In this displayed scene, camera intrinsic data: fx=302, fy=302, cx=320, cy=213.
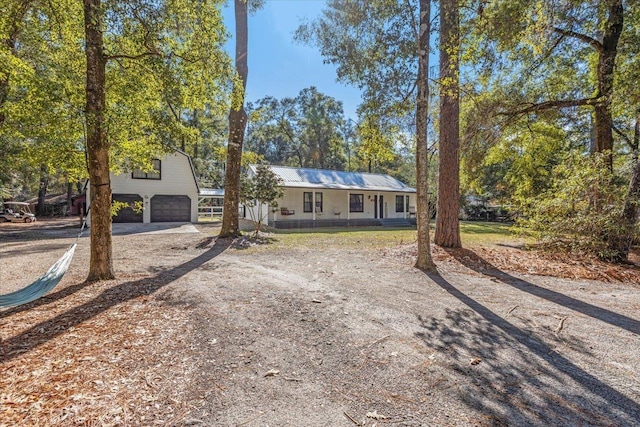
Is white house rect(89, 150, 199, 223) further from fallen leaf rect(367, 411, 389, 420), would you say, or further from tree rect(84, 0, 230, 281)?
fallen leaf rect(367, 411, 389, 420)

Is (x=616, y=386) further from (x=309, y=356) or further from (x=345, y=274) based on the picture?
(x=345, y=274)

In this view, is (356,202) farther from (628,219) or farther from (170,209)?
(628,219)

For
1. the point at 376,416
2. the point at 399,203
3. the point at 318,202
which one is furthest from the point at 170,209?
the point at 376,416

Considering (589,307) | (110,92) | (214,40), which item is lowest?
(589,307)

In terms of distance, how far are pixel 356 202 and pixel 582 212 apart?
46.8 feet

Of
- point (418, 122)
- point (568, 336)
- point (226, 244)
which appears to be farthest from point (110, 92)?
point (568, 336)

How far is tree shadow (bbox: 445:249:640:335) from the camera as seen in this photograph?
12.4 ft

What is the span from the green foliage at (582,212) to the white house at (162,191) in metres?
19.0

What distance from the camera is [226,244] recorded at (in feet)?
34.4

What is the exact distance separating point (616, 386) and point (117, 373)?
161 inches

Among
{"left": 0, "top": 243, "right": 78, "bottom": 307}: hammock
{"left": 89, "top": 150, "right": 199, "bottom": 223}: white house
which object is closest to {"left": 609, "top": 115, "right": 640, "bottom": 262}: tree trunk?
{"left": 0, "top": 243, "right": 78, "bottom": 307}: hammock

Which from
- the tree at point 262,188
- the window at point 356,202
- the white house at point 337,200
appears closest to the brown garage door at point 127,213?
the white house at point 337,200

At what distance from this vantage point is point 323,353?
9.73ft

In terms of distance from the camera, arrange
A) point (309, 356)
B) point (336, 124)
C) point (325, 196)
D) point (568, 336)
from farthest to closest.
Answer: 1. point (336, 124)
2. point (325, 196)
3. point (568, 336)
4. point (309, 356)
